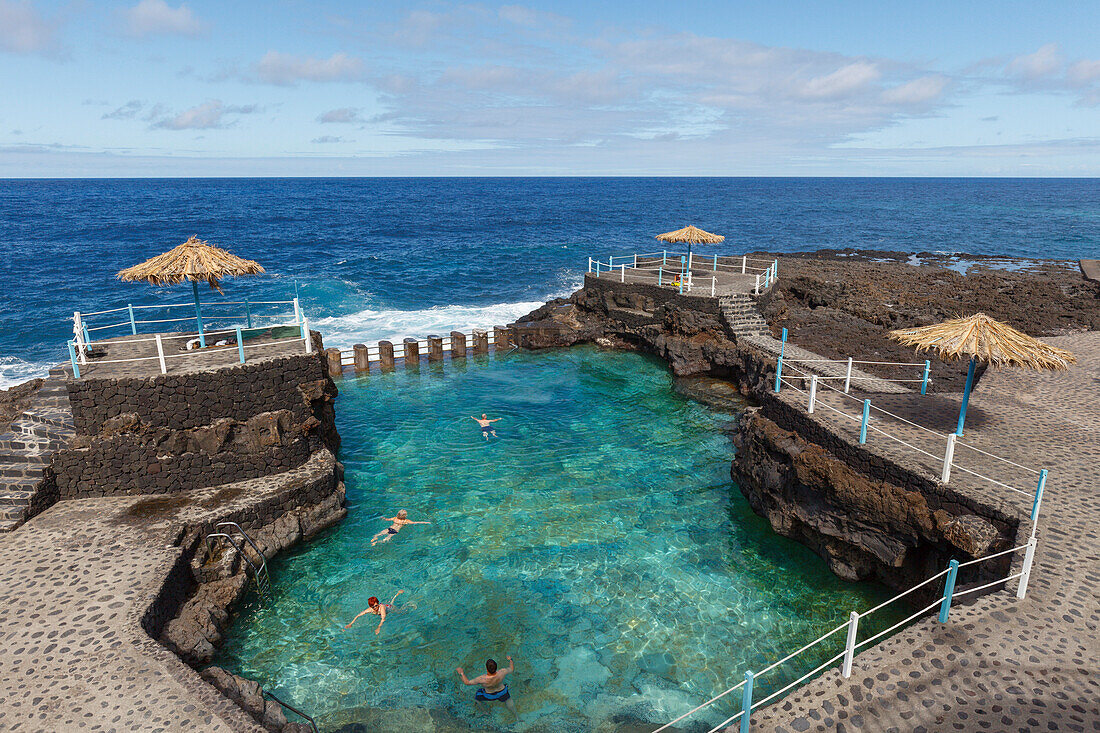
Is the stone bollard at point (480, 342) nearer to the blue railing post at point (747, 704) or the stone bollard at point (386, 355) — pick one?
the stone bollard at point (386, 355)

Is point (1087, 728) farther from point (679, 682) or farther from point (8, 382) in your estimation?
point (8, 382)

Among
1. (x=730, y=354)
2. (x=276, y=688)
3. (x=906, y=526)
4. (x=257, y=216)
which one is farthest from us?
(x=257, y=216)

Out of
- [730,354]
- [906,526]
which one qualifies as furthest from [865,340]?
[906,526]

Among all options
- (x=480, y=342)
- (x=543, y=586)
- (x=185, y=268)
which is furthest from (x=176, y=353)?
(x=480, y=342)

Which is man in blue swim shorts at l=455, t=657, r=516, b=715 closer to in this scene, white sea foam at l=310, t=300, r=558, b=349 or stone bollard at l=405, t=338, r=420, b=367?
stone bollard at l=405, t=338, r=420, b=367

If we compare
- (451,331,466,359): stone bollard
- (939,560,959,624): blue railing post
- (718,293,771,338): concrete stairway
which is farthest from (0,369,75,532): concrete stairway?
(718,293,771,338): concrete stairway

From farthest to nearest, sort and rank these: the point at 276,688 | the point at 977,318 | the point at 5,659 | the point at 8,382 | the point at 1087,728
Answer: the point at 8,382 < the point at 977,318 < the point at 276,688 < the point at 5,659 < the point at 1087,728

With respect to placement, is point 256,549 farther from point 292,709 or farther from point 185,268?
point 185,268
